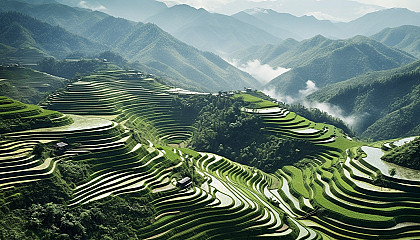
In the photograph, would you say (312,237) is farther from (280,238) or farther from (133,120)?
(133,120)

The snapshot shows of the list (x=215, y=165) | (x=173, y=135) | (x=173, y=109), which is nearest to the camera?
(x=215, y=165)

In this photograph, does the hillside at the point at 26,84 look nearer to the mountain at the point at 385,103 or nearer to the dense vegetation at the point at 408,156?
the dense vegetation at the point at 408,156

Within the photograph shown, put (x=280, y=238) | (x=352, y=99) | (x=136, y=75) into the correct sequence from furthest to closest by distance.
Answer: (x=352, y=99) < (x=136, y=75) < (x=280, y=238)

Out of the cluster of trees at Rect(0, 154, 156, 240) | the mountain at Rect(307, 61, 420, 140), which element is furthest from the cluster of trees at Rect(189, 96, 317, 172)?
the mountain at Rect(307, 61, 420, 140)

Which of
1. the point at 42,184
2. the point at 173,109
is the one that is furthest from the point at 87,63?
the point at 42,184

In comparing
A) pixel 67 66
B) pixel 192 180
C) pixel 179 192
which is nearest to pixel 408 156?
pixel 192 180

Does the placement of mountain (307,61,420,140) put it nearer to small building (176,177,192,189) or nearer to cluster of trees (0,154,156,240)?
small building (176,177,192,189)
